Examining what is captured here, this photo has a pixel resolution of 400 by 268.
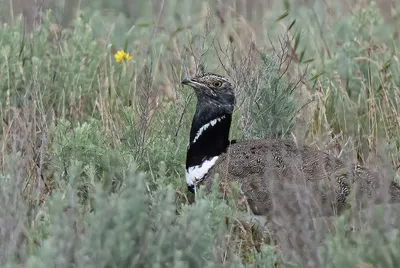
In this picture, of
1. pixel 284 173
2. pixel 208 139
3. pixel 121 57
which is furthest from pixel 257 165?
pixel 121 57

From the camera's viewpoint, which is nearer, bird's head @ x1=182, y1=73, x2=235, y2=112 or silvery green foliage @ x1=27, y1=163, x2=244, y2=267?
silvery green foliage @ x1=27, y1=163, x2=244, y2=267

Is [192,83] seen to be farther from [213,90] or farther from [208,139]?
[208,139]

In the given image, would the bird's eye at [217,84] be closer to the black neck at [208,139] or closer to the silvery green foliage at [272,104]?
the black neck at [208,139]

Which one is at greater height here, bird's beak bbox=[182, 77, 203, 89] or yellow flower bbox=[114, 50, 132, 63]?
bird's beak bbox=[182, 77, 203, 89]

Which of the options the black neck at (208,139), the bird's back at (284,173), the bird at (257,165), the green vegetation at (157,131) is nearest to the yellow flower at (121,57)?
the green vegetation at (157,131)

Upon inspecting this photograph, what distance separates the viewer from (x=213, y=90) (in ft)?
16.7

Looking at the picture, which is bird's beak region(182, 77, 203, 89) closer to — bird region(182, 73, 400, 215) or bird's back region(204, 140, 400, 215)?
bird region(182, 73, 400, 215)

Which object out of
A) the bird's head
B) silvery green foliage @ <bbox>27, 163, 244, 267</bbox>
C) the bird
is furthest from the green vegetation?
the bird's head

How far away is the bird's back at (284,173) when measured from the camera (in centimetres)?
439

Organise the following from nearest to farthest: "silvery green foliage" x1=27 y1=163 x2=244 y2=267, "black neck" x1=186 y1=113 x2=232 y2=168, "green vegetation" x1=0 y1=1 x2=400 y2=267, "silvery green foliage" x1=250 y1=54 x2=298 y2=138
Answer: "silvery green foliage" x1=27 y1=163 x2=244 y2=267
"green vegetation" x1=0 y1=1 x2=400 y2=267
"black neck" x1=186 y1=113 x2=232 y2=168
"silvery green foliage" x1=250 y1=54 x2=298 y2=138

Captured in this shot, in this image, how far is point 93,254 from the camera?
3.06m

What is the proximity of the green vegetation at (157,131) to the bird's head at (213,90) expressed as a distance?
0.85ft

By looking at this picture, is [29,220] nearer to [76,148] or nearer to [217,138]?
[76,148]

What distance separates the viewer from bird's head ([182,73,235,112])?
16.7 ft
